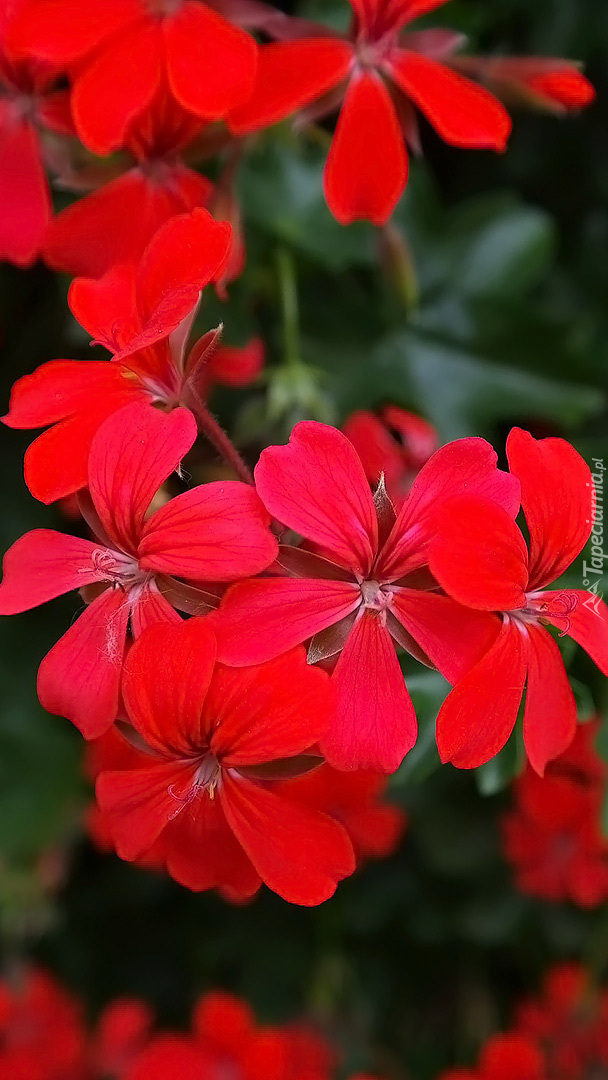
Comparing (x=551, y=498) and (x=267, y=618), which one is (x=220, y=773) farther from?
(x=551, y=498)

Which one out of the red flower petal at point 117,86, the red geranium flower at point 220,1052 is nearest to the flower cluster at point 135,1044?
the red geranium flower at point 220,1052

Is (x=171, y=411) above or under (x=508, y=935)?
above

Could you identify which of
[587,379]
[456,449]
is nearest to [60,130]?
[456,449]

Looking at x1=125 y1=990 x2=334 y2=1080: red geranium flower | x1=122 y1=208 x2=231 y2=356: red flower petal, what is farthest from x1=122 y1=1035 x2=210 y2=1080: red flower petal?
x1=122 y1=208 x2=231 y2=356: red flower petal

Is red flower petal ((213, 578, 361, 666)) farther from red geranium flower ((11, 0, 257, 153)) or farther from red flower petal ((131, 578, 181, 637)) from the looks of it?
red geranium flower ((11, 0, 257, 153))

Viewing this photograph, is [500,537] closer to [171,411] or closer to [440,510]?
[440,510]

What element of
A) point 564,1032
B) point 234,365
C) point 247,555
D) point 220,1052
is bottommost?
point 564,1032

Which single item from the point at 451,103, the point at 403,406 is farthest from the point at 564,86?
the point at 403,406
